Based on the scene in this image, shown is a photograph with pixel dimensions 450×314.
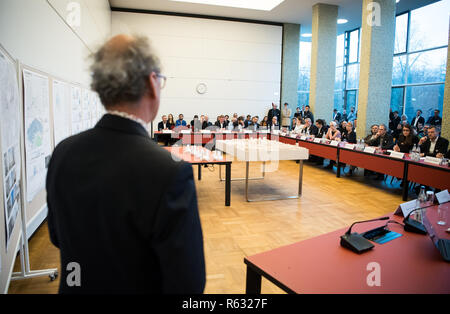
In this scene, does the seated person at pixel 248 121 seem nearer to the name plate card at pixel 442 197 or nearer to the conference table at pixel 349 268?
the name plate card at pixel 442 197

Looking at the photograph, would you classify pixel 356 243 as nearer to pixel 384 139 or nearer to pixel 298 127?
pixel 384 139

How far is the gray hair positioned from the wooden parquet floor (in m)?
2.10

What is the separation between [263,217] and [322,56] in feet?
27.0

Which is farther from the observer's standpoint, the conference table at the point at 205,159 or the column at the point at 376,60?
the column at the point at 376,60

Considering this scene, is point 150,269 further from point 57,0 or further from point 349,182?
point 349,182

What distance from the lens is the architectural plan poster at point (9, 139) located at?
6.58ft

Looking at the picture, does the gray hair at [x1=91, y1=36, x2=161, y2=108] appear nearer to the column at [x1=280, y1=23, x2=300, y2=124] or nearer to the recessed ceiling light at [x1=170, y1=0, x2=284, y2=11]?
the recessed ceiling light at [x1=170, y1=0, x2=284, y2=11]

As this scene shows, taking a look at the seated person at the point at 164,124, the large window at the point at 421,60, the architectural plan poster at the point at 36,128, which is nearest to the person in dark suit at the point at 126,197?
the architectural plan poster at the point at 36,128

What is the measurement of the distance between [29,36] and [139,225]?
11.2 feet

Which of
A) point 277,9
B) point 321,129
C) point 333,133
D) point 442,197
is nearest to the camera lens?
point 442,197

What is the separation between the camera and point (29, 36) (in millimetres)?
3314

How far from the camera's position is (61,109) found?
428 centimetres

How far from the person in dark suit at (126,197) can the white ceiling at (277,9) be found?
11.2m

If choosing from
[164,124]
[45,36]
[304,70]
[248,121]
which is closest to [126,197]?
[45,36]
